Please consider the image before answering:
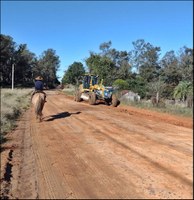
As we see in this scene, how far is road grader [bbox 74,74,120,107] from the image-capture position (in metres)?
24.2

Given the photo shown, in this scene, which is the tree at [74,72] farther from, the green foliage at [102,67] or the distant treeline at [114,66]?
the green foliage at [102,67]

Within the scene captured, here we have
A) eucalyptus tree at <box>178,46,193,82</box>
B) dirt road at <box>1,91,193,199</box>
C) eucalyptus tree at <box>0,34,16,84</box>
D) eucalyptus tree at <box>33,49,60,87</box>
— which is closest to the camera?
dirt road at <box>1,91,193,199</box>

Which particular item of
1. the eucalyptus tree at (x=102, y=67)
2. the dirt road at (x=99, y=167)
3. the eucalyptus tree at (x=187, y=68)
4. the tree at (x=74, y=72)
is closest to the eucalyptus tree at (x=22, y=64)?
the tree at (x=74, y=72)

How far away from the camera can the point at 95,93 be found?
25219 millimetres

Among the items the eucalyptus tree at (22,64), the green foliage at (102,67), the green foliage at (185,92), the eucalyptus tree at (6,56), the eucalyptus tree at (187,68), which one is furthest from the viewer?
the eucalyptus tree at (22,64)

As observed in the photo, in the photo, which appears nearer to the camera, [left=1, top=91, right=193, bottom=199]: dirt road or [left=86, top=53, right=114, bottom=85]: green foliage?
[left=1, top=91, right=193, bottom=199]: dirt road

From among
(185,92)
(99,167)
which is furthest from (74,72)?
(185,92)

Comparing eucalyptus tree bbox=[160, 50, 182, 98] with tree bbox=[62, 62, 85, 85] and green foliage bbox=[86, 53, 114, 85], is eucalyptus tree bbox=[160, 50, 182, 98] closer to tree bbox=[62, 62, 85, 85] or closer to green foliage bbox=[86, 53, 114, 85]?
green foliage bbox=[86, 53, 114, 85]

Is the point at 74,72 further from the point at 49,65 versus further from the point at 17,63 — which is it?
the point at 49,65

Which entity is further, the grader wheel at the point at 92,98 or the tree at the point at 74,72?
the tree at the point at 74,72

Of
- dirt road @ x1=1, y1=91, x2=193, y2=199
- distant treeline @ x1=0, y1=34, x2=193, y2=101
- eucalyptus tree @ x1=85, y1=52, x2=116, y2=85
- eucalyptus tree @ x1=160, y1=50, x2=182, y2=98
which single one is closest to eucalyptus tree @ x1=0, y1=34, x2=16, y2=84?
distant treeline @ x1=0, y1=34, x2=193, y2=101

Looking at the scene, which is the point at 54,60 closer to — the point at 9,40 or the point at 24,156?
the point at 9,40

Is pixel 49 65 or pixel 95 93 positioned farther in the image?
pixel 49 65

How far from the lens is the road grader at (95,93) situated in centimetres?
2417
